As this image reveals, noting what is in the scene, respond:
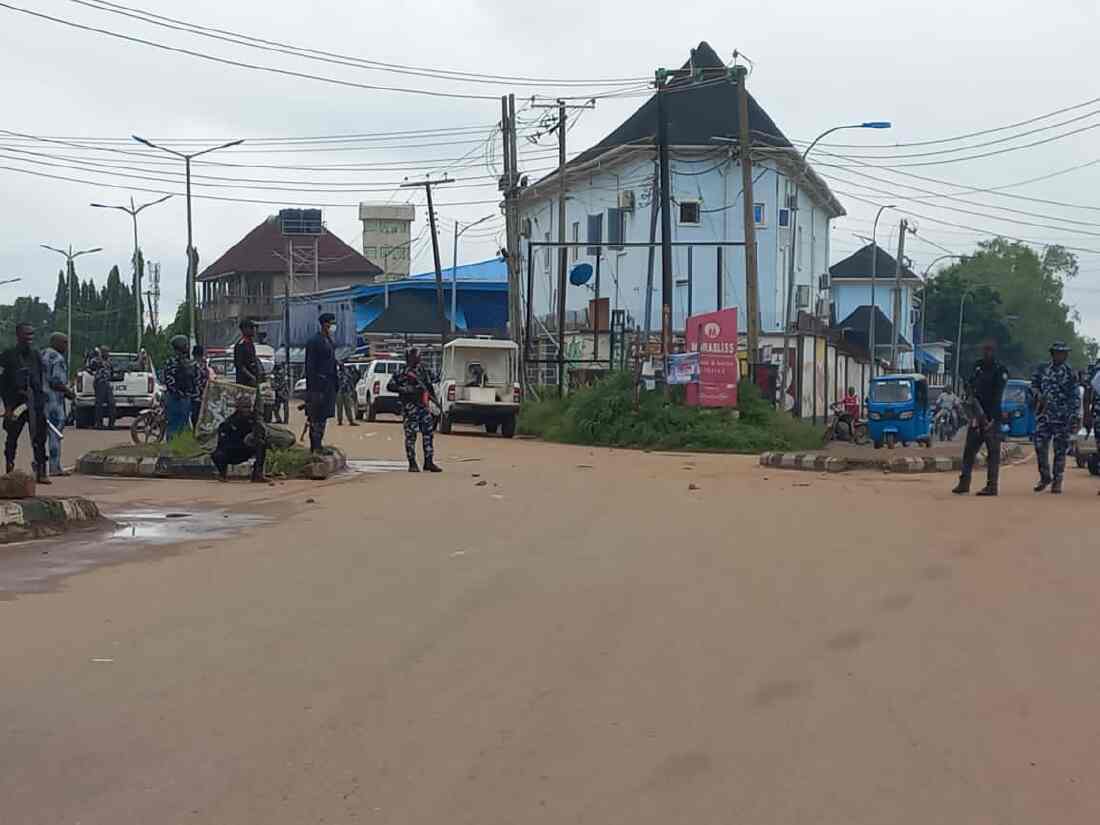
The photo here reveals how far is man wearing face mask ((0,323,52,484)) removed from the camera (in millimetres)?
15326

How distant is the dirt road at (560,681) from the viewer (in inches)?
193

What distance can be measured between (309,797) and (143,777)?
0.66 m

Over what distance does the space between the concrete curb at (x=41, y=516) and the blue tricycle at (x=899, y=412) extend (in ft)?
79.5

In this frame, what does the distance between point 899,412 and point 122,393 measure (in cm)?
1873

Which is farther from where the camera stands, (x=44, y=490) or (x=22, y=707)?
(x=44, y=490)

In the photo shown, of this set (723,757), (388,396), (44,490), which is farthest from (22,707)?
(388,396)

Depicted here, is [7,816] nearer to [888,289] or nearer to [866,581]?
[866,581]

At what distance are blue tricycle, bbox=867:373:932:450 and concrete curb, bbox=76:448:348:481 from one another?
1890cm

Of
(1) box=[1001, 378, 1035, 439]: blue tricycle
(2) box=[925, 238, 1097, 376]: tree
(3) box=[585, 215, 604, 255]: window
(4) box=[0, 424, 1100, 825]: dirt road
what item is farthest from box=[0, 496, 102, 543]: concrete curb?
(2) box=[925, 238, 1097, 376]: tree

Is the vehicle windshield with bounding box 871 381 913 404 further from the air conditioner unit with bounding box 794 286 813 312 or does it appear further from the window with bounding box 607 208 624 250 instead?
the window with bounding box 607 208 624 250

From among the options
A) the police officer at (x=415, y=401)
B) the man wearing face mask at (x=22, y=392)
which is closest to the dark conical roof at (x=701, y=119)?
the police officer at (x=415, y=401)

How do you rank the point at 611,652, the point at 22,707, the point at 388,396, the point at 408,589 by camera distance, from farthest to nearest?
1. the point at 388,396
2. the point at 408,589
3. the point at 611,652
4. the point at 22,707

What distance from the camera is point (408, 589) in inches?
351

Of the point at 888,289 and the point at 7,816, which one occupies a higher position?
the point at 888,289
